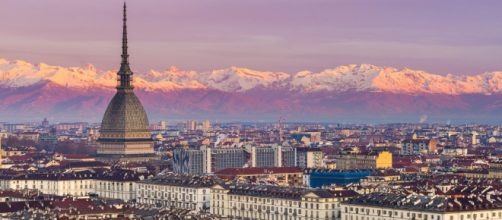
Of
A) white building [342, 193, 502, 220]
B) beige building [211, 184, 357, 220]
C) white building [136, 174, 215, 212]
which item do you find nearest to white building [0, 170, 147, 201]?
white building [136, 174, 215, 212]

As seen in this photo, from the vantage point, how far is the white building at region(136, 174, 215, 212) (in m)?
124

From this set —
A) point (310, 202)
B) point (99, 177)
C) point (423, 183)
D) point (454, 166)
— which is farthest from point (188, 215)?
point (454, 166)

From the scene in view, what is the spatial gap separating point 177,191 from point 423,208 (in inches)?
1644

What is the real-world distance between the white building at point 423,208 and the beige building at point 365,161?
260 feet

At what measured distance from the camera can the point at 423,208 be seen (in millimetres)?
92375

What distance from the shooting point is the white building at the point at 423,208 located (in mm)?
91375

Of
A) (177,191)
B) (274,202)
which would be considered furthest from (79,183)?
(274,202)

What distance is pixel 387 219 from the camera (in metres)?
95.9

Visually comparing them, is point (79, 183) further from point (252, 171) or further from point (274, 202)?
point (274, 202)

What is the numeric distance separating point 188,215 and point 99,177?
4924 centimetres

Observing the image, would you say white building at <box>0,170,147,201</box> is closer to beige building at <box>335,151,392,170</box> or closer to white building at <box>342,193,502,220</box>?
beige building at <box>335,151,392,170</box>

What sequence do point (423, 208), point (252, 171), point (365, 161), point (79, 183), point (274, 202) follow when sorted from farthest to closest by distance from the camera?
point (365, 161) < point (252, 171) < point (79, 183) < point (274, 202) < point (423, 208)

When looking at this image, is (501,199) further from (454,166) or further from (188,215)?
(454,166)

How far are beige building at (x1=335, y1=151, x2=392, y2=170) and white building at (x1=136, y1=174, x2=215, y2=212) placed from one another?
50141mm
